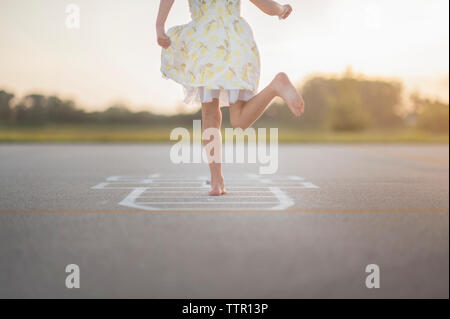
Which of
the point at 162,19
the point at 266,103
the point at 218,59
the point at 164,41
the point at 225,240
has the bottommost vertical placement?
the point at 225,240

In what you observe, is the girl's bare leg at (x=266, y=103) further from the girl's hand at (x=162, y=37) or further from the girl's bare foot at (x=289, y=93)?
the girl's hand at (x=162, y=37)

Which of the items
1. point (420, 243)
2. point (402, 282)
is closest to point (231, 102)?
point (420, 243)

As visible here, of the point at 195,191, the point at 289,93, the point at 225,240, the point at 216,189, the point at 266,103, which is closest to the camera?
the point at 225,240

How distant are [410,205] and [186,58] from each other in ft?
6.43

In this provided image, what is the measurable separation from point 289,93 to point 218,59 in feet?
1.98

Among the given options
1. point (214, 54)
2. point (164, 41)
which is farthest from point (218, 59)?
point (164, 41)

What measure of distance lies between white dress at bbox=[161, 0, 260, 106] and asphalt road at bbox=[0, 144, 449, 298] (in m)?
0.85

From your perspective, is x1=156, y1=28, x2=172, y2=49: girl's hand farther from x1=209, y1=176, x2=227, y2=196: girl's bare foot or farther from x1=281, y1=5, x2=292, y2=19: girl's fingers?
x1=209, y1=176, x2=227, y2=196: girl's bare foot

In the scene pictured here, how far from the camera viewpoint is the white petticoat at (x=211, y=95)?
363 centimetres

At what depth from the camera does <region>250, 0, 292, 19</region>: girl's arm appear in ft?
12.1

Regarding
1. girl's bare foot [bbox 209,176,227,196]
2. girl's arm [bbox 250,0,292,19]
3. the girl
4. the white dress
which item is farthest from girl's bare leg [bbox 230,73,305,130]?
girl's arm [bbox 250,0,292,19]

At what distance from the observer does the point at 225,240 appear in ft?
7.98

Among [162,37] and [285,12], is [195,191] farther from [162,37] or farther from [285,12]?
[285,12]
